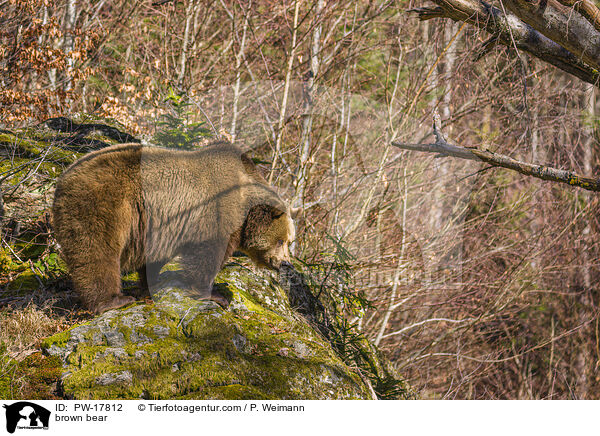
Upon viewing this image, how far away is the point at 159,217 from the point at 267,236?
3.24ft

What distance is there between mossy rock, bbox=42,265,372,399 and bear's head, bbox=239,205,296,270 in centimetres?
93

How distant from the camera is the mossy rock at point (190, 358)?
2.70 metres

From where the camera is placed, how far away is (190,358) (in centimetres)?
288

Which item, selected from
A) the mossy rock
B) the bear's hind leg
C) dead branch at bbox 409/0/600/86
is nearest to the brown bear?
the bear's hind leg

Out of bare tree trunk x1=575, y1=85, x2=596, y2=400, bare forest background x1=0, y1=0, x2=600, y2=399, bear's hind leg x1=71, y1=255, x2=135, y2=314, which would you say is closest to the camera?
bear's hind leg x1=71, y1=255, x2=135, y2=314

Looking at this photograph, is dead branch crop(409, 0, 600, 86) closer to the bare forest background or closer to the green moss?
the bare forest background

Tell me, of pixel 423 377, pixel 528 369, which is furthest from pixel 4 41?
pixel 528 369

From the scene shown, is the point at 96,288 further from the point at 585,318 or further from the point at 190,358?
the point at 585,318

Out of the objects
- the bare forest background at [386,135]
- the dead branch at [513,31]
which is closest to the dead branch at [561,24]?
the dead branch at [513,31]

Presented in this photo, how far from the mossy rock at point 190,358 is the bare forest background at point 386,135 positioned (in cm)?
196

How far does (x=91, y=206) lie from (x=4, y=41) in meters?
5.95

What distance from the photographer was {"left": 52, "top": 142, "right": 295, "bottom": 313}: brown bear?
11.5 ft
